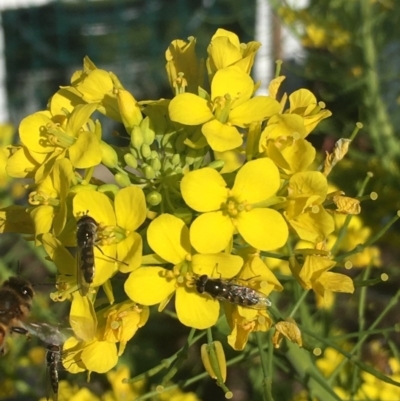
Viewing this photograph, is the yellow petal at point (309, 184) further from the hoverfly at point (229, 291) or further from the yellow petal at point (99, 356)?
the yellow petal at point (99, 356)

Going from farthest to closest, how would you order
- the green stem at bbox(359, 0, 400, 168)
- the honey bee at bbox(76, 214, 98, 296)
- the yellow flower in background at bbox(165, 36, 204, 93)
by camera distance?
the green stem at bbox(359, 0, 400, 168) < the yellow flower in background at bbox(165, 36, 204, 93) < the honey bee at bbox(76, 214, 98, 296)

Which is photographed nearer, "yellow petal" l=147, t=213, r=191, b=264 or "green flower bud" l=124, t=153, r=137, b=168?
"yellow petal" l=147, t=213, r=191, b=264

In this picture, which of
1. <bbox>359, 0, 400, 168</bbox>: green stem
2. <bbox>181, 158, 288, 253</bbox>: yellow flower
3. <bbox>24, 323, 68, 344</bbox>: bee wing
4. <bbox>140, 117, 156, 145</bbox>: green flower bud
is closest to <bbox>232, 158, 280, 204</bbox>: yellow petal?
<bbox>181, 158, 288, 253</bbox>: yellow flower

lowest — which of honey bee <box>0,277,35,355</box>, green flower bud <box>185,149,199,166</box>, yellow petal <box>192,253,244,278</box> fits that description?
honey bee <box>0,277,35,355</box>

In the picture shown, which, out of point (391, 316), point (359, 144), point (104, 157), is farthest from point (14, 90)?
point (104, 157)

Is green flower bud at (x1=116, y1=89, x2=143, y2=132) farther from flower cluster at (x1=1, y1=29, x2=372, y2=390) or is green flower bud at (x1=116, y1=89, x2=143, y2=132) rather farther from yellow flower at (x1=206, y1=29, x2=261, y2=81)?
yellow flower at (x1=206, y1=29, x2=261, y2=81)
